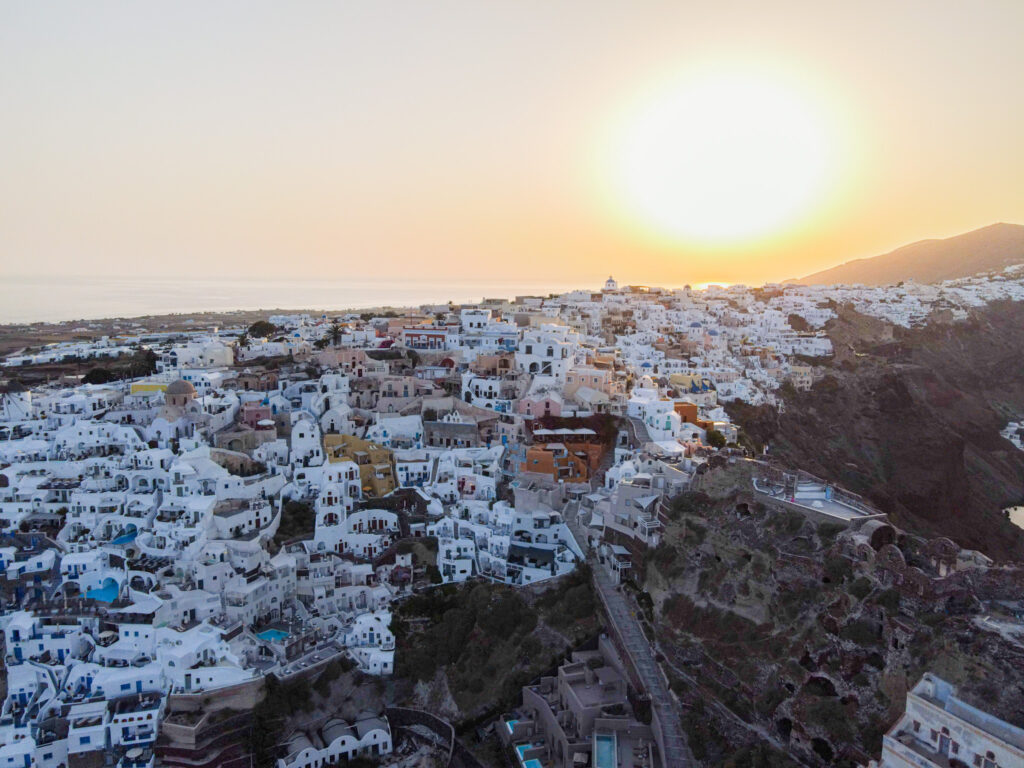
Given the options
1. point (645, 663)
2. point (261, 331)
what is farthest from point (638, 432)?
point (261, 331)

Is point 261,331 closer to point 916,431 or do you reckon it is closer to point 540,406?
point 540,406

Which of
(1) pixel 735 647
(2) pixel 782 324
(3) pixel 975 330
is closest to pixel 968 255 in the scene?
(3) pixel 975 330

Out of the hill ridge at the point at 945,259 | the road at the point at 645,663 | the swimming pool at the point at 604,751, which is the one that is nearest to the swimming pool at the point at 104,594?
the road at the point at 645,663

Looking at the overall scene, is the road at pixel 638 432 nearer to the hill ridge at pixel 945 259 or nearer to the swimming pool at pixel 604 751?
the swimming pool at pixel 604 751

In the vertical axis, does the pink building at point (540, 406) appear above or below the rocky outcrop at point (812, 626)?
above

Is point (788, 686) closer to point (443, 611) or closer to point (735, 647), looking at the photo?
point (735, 647)

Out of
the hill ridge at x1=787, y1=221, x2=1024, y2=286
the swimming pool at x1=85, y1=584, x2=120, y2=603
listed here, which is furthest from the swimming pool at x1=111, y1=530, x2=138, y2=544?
the hill ridge at x1=787, y1=221, x2=1024, y2=286
